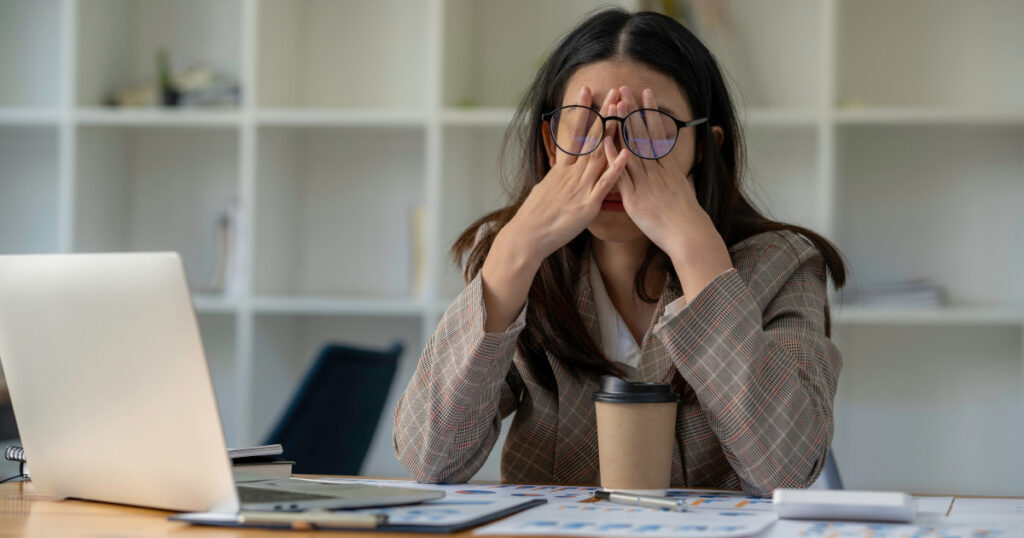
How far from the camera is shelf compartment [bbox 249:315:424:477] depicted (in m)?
2.90

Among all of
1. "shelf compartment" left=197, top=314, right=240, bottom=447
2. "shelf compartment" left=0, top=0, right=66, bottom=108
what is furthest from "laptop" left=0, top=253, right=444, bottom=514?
"shelf compartment" left=0, top=0, right=66, bottom=108

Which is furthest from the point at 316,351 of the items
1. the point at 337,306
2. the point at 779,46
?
the point at 779,46

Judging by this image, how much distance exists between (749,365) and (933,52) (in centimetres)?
211

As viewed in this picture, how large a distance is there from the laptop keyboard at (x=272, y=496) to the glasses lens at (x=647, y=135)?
613mm

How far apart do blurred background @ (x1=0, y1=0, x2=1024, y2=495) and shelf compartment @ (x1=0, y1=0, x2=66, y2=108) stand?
0.7 inches

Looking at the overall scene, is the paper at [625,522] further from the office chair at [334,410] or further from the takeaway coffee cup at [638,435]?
the office chair at [334,410]

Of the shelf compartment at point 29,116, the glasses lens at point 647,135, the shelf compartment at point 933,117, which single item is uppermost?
the shelf compartment at point 933,117

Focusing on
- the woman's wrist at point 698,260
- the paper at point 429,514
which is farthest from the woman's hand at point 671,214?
the paper at point 429,514

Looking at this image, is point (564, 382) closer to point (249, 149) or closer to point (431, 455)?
point (431, 455)

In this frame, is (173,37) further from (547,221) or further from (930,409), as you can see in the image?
(930,409)

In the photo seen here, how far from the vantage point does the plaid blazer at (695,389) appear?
1.08m

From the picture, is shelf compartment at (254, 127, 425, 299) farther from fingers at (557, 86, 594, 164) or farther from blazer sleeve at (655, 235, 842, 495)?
blazer sleeve at (655, 235, 842, 495)

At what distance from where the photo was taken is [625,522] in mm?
807

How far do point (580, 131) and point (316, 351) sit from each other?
1.98 meters
